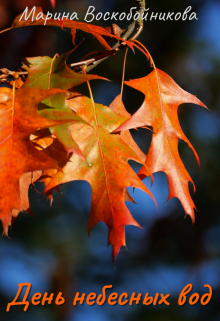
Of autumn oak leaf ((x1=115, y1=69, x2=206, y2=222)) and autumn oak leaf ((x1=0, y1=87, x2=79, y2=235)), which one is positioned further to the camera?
autumn oak leaf ((x1=115, y1=69, x2=206, y2=222))

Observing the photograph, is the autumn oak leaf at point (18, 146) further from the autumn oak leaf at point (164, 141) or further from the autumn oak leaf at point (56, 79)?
the autumn oak leaf at point (164, 141)

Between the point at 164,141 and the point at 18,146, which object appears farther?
the point at 164,141

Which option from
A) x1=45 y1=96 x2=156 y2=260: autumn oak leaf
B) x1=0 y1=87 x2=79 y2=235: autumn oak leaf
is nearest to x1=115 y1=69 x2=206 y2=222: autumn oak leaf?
x1=45 y1=96 x2=156 y2=260: autumn oak leaf

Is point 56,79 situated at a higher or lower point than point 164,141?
higher

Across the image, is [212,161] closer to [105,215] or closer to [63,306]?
[63,306]

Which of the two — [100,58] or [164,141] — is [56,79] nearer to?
[100,58]

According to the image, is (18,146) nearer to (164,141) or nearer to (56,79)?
(56,79)

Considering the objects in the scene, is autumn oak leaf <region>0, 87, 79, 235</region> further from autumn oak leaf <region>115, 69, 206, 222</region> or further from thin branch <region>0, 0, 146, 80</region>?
autumn oak leaf <region>115, 69, 206, 222</region>

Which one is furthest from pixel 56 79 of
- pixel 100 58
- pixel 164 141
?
pixel 164 141

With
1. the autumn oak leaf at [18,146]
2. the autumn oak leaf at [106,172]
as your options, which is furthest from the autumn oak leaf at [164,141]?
the autumn oak leaf at [18,146]

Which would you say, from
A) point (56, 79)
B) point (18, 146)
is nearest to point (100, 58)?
point (56, 79)

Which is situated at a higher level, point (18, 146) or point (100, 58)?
point (100, 58)
